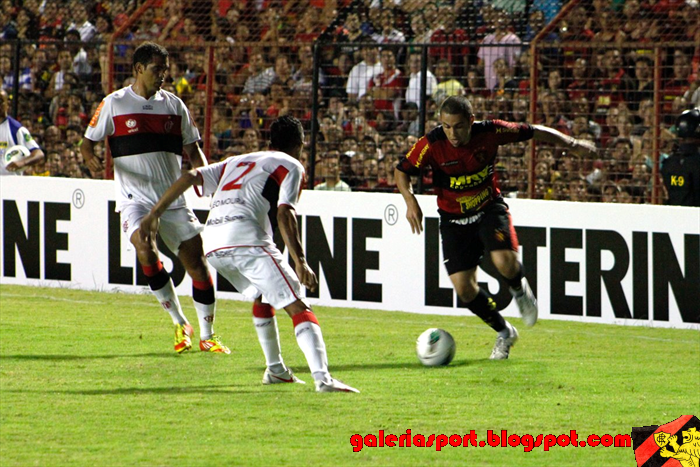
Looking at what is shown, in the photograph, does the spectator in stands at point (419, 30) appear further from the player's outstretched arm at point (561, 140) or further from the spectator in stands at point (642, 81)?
the player's outstretched arm at point (561, 140)

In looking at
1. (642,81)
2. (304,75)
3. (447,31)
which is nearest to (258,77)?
(304,75)

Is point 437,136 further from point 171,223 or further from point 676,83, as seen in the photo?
point 676,83

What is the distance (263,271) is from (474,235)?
2.42 meters

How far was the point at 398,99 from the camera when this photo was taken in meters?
13.7

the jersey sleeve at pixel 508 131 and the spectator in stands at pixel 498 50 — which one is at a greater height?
the spectator in stands at pixel 498 50

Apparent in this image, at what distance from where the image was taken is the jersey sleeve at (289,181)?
22.7 ft

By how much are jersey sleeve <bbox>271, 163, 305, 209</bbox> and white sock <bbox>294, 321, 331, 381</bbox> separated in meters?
0.73

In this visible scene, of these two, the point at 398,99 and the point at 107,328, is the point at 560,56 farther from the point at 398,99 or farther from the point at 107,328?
the point at 107,328

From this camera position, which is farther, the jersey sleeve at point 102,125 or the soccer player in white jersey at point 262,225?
the jersey sleeve at point 102,125

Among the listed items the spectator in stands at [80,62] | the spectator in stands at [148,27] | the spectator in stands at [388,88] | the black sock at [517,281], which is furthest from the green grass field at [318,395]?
the spectator in stands at [148,27]

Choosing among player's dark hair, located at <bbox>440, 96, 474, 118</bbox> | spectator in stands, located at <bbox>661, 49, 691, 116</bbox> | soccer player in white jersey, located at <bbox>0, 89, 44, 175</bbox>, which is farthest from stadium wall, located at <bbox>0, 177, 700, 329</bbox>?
player's dark hair, located at <bbox>440, 96, 474, 118</bbox>

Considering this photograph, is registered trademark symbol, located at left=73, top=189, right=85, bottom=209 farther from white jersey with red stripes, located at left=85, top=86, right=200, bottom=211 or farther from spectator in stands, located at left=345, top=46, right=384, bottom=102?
white jersey with red stripes, located at left=85, top=86, right=200, bottom=211

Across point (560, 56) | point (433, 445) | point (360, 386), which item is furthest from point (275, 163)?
point (560, 56)

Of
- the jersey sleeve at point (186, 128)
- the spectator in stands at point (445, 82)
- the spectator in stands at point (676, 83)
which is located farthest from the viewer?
the spectator in stands at point (445, 82)
